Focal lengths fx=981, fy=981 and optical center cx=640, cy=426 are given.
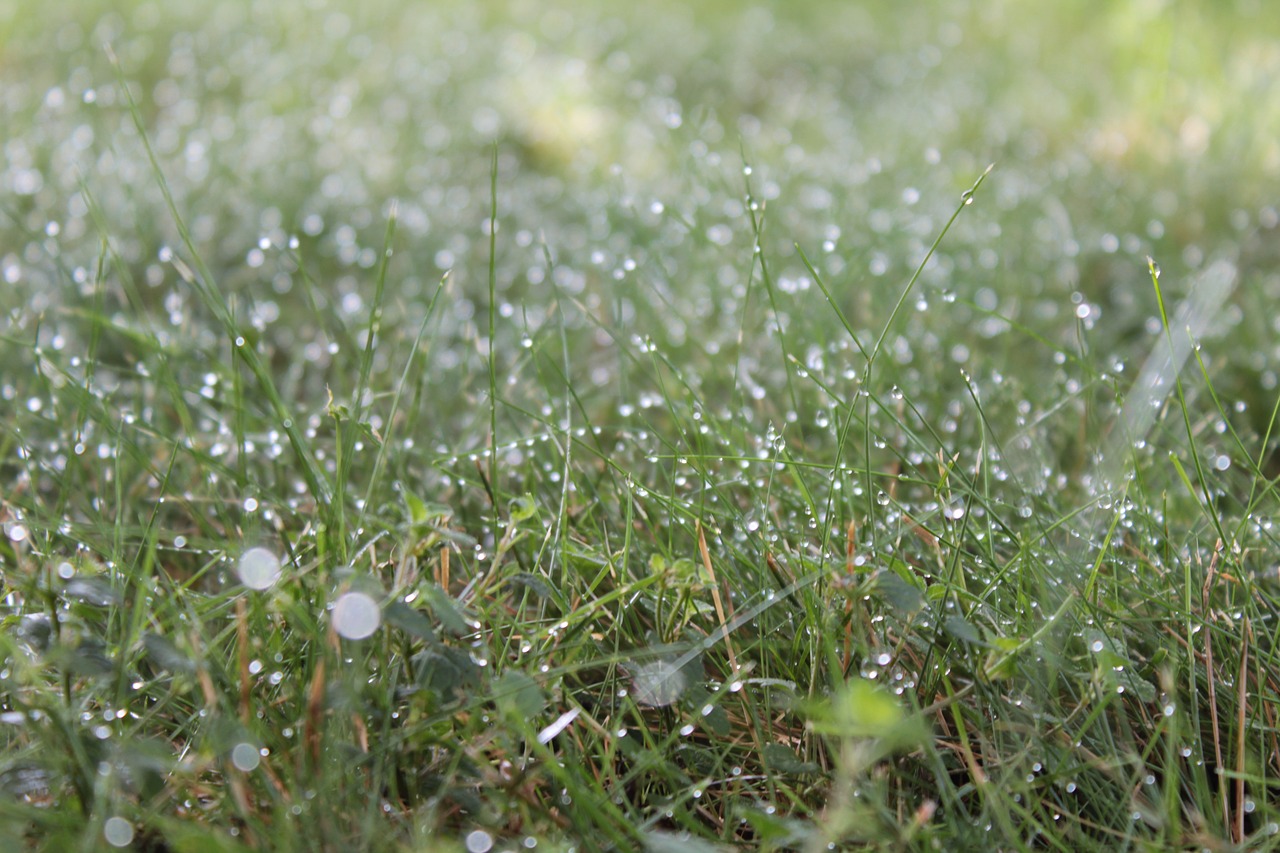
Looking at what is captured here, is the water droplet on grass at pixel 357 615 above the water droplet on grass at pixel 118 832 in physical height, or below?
above

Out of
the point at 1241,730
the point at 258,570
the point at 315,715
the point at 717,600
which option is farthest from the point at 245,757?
the point at 1241,730

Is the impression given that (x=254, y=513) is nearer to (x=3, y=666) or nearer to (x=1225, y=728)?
(x=3, y=666)

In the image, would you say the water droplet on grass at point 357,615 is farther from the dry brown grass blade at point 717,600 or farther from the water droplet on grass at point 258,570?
the dry brown grass blade at point 717,600

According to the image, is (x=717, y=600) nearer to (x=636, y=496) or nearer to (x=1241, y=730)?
(x=636, y=496)

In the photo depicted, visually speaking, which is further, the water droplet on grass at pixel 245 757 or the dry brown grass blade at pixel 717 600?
the dry brown grass blade at pixel 717 600

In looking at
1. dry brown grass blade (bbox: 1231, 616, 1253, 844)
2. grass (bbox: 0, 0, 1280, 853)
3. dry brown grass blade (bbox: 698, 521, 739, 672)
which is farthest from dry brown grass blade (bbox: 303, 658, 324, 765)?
dry brown grass blade (bbox: 1231, 616, 1253, 844)

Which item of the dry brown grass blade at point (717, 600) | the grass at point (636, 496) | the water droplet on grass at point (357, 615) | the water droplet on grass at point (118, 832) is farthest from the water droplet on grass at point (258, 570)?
the dry brown grass blade at point (717, 600)

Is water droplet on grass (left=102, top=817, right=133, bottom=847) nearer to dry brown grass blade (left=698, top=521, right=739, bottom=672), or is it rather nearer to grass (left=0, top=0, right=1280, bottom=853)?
grass (left=0, top=0, right=1280, bottom=853)

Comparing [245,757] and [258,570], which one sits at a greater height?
[258,570]
